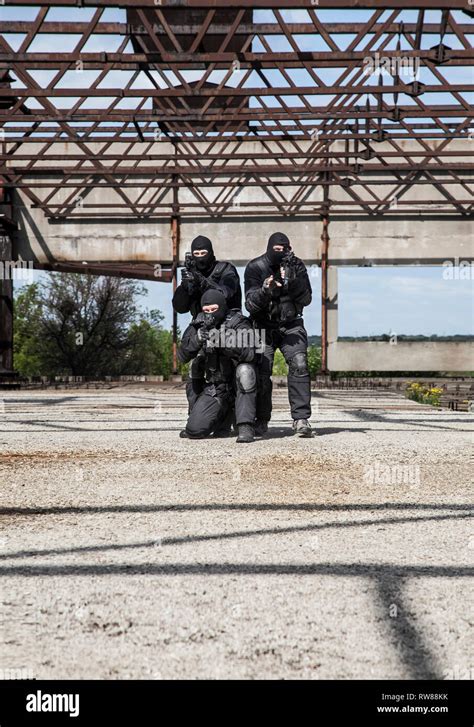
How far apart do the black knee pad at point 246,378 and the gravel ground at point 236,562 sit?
72 cm

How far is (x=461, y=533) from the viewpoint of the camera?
13.3 ft

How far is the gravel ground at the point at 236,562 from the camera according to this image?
2381 millimetres

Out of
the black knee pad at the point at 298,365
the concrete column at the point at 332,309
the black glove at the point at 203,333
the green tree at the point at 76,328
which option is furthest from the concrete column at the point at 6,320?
the black glove at the point at 203,333

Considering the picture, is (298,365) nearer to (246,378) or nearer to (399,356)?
(246,378)

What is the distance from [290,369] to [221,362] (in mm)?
741

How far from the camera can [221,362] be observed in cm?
796

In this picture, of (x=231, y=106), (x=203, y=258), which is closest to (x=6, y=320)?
(x=231, y=106)

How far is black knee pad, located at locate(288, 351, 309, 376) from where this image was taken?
819 centimetres

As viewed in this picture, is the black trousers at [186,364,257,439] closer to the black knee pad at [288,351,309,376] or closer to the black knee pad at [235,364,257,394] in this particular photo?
the black knee pad at [235,364,257,394]

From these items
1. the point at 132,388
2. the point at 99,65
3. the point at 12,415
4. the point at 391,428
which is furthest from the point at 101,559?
the point at 132,388

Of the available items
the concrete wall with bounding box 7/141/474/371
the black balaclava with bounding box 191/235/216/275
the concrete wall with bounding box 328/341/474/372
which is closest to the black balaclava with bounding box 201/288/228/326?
the black balaclava with bounding box 191/235/216/275
